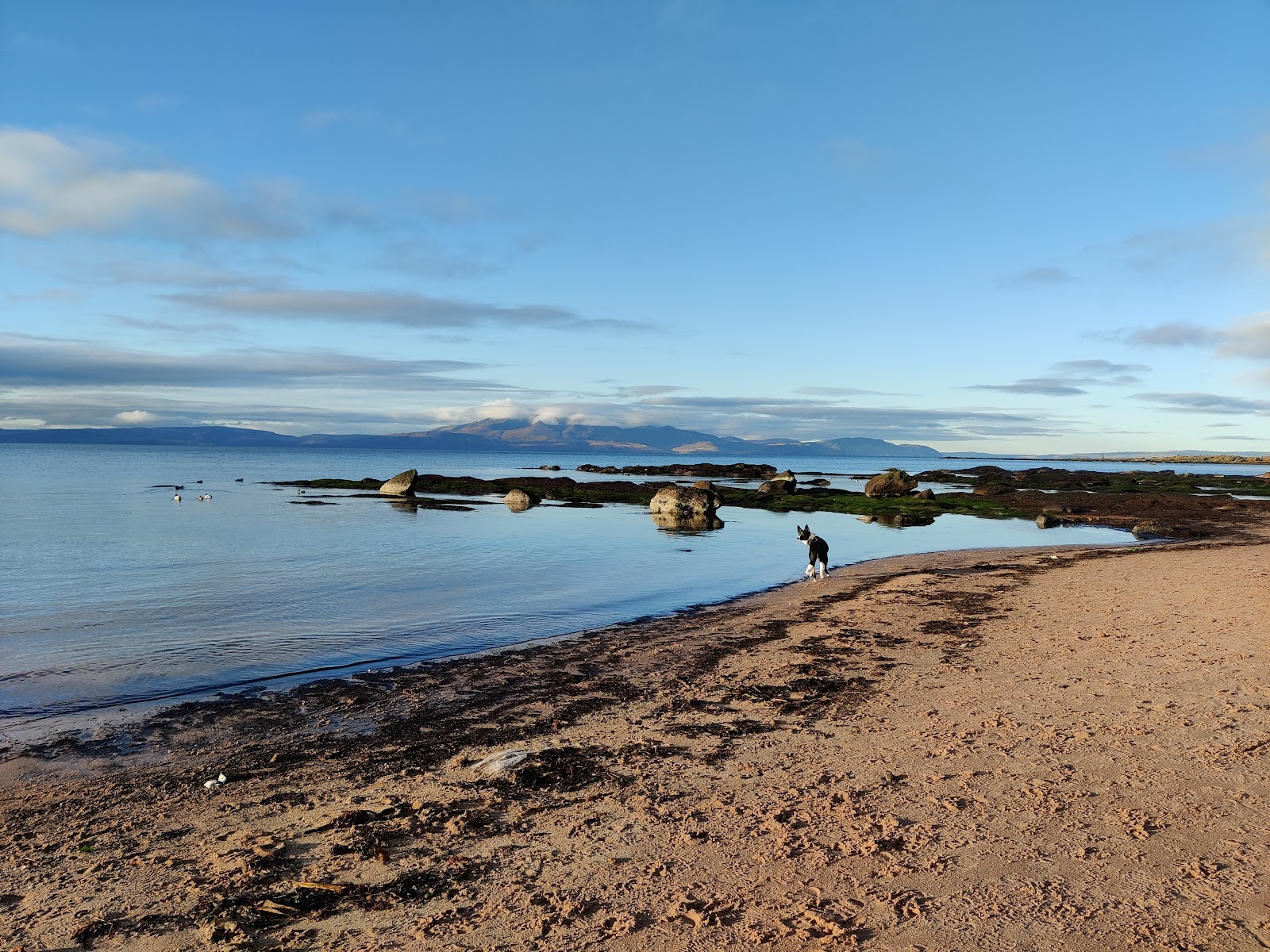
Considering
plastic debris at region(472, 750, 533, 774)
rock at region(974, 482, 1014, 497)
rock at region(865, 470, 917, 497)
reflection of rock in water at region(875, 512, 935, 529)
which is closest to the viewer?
plastic debris at region(472, 750, 533, 774)

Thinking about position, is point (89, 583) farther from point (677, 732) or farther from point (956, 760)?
point (956, 760)

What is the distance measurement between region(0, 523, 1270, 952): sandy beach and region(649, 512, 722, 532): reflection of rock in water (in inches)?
1069

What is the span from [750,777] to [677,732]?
1.75m

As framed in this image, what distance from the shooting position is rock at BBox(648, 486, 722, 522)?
148ft

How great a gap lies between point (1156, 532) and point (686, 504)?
79.5 feet

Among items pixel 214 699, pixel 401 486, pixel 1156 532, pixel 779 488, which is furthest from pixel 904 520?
pixel 214 699

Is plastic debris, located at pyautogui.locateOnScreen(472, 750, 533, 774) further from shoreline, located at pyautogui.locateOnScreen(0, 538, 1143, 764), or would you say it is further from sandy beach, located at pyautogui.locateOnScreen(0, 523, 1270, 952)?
shoreline, located at pyautogui.locateOnScreen(0, 538, 1143, 764)

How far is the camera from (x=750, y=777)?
25.0ft

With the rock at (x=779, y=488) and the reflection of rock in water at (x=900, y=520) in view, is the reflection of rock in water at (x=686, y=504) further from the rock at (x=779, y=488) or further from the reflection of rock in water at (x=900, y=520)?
the rock at (x=779, y=488)

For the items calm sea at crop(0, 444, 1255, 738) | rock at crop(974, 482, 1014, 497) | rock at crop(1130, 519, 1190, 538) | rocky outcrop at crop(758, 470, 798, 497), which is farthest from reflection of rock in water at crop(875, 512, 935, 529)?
rock at crop(974, 482, 1014, 497)

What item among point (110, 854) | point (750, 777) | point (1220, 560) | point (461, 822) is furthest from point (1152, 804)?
point (1220, 560)

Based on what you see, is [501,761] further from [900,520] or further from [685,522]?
[900,520]

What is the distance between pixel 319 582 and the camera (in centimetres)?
2227

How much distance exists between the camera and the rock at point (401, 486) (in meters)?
60.5
